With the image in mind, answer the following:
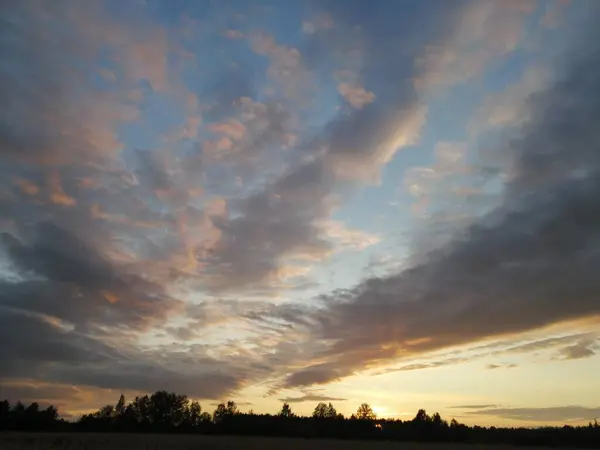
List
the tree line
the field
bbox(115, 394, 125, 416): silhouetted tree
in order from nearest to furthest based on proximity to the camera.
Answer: the field
the tree line
bbox(115, 394, 125, 416): silhouetted tree

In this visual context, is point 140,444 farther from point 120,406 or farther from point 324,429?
point 120,406

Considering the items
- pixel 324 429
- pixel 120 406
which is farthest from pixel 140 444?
pixel 120 406

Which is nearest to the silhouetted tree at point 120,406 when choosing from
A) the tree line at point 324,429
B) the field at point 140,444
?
the tree line at point 324,429

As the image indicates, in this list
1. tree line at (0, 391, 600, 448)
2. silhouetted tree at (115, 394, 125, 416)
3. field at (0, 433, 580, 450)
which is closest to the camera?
Answer: field at (0, 433, 580, 450)

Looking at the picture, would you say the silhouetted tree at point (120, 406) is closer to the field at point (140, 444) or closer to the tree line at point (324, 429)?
the tree line at point (324, 429)

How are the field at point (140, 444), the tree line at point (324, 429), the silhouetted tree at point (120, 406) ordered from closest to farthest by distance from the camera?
1. the field at point (140, 444)
2. the tree line at point (324, 429)
3. the silhouetted tree at point (120, 406)

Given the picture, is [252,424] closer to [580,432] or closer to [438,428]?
[438,428]

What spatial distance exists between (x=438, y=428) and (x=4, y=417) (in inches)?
3808

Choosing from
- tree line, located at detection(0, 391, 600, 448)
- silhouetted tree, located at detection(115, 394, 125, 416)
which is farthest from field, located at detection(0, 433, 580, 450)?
silhouetted tree, located at detection(115, 394, 125, 416)

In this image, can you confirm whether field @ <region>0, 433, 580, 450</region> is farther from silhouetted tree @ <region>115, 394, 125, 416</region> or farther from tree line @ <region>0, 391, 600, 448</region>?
silhouetted tree @ <region>115, 394, 125, 416</region>

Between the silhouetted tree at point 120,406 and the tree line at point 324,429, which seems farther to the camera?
the silhouetted tree at point 120,406

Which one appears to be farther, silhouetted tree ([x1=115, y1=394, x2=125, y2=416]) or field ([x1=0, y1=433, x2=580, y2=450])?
silhouetted tree ([x1=115, y1=394, x2=125, y2=416])

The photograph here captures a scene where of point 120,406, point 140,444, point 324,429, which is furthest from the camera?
point 120,406

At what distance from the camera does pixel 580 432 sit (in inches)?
3477
